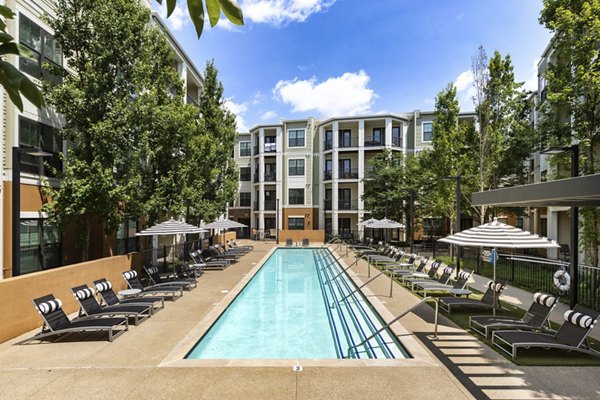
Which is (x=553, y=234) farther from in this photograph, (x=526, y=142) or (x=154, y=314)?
(x=154, y=314)

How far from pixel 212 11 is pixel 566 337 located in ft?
28.4

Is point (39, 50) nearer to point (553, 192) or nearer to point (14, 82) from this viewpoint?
point (14, 82)

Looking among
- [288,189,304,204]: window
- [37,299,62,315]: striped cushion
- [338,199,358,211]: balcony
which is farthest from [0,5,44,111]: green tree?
[288,189,304,204]: window

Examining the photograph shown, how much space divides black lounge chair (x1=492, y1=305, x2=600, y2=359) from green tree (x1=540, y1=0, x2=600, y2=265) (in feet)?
27.3

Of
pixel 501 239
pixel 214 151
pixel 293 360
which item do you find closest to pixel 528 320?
pixel 501 239

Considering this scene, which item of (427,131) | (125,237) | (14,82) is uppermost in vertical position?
(427,131)

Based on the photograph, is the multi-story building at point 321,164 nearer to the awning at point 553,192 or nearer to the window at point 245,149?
the window at point 245,149

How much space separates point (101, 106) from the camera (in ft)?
39.2

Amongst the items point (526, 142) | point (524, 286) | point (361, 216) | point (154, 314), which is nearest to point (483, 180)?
point (526, 142)

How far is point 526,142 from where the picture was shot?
889 inches

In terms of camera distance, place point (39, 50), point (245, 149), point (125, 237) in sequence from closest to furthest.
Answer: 1. point (39, 50)
2. point (125, 237)
3. point (245, 149)

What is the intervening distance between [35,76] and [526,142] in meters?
28.1

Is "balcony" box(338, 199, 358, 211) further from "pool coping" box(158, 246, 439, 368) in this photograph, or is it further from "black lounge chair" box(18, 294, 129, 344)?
"black lounge chair" box(18, 294, 129, 344)

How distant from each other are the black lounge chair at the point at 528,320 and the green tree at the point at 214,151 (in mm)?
15529
